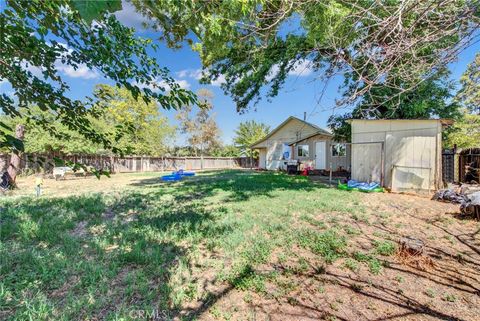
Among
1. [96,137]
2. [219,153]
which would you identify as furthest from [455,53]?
[219,153]

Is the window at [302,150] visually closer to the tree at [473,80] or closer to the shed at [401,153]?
the shed at [401,153]

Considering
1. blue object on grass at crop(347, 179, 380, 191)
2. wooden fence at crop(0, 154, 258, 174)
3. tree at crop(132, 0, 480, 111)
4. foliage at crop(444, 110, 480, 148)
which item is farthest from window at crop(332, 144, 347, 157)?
tree at crop(132, 0, 480, 111)

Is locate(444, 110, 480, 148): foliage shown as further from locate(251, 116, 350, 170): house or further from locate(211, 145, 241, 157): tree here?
locate(211, 145, 241, 157): tree

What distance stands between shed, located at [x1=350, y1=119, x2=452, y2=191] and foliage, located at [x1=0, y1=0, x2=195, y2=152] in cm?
887

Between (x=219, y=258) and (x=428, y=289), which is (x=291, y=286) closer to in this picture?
(x=219, y=258)

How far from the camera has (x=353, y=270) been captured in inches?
122

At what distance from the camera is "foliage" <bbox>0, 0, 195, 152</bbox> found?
1.74 m

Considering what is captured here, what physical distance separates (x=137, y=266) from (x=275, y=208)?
3.63 meters

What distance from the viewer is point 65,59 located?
2.14m

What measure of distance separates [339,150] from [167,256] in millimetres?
15239

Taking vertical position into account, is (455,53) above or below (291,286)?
above

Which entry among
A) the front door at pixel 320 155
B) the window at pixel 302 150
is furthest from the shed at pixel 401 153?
the window at pixel 302 150

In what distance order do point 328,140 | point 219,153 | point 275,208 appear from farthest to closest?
point 219,153 → point 328,140 → point 275,208

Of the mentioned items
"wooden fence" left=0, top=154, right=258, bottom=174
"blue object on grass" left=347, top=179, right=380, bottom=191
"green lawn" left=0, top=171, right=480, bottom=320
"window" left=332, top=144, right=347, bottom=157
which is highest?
"window" left=332, top=144, right=347, bottom=157
